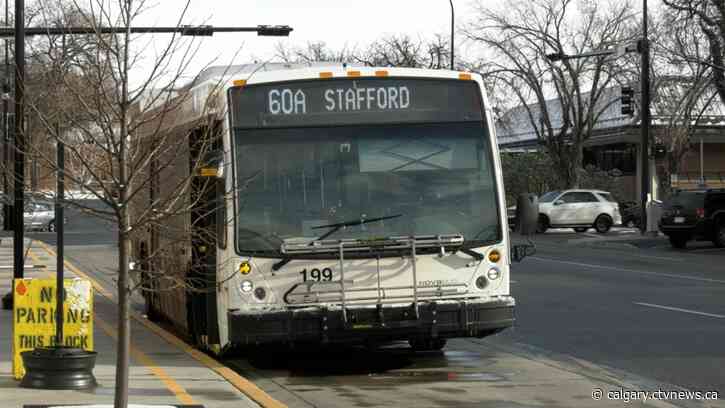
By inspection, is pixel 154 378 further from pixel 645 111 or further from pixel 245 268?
pixel 645 111

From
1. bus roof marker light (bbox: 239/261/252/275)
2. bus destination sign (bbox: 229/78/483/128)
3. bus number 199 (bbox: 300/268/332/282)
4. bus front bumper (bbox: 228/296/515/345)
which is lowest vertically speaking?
bus front bumper (bbox: 228/296/515/345)

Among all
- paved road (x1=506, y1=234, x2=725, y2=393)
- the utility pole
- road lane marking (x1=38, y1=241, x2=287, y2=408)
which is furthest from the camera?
the utility pole

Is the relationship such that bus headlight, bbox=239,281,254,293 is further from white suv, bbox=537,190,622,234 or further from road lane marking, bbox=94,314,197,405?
white suv, bbox=537,190,622,234

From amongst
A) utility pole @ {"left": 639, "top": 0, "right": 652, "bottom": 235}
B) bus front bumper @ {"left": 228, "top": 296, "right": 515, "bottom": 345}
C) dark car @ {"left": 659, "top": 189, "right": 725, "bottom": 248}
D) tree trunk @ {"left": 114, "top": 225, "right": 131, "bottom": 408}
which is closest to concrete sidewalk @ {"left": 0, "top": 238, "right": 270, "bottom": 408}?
bus front bumper @ {"left": 228, "top": 296, "right": 515, "bottom": 345}

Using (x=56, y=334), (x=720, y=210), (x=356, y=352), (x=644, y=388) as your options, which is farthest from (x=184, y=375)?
(x=720, y=210)

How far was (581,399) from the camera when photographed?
10328mm

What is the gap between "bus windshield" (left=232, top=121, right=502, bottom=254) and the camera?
1155 centimetres

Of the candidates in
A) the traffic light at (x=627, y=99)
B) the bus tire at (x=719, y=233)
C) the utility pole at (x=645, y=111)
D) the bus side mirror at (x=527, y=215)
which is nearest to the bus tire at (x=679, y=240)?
the bus tire at (x=719, y=233)

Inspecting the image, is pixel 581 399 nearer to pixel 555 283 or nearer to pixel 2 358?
pixel 2 358

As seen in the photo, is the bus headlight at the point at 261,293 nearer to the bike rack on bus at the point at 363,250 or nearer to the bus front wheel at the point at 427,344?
the bike rack on bus at the point at 363,250

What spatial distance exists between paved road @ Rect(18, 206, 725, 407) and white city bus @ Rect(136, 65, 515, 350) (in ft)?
1.76

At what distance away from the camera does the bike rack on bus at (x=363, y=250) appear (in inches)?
452

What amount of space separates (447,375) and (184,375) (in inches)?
100

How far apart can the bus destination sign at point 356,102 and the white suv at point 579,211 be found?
36.0 m
